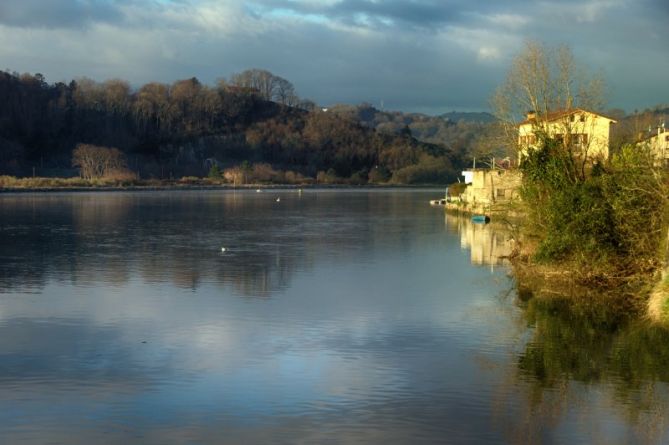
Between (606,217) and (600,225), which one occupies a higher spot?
(606,217)

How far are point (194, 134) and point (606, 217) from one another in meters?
156

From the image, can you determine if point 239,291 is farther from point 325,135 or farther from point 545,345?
point 325,135

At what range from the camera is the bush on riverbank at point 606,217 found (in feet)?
60.5

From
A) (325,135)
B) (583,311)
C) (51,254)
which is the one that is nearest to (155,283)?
(51,254)

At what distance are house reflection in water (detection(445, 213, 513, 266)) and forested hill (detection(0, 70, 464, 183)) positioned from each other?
104m

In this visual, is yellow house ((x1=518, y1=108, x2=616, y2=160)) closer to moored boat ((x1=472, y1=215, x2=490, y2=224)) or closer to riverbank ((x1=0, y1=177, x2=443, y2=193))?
moored boat ((x1=472, y1=215, x2=490, y2=224))

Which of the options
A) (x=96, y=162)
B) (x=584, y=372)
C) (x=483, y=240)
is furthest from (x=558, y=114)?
(x=96, y=162)

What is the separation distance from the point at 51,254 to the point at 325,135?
153 metres

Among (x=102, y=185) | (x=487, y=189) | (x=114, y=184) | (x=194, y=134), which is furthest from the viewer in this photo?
(x=194, y=134)

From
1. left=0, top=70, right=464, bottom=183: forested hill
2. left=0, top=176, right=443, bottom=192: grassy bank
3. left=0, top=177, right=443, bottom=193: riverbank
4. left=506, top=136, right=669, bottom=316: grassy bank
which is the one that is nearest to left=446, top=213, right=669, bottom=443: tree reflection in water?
left=506, top=136, right=669, bottom=316: grassy bank

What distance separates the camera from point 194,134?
558 feet

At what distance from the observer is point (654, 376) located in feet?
40.1

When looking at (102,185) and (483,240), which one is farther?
(102,185)

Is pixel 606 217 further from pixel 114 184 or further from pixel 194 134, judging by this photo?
pixel 194 134
